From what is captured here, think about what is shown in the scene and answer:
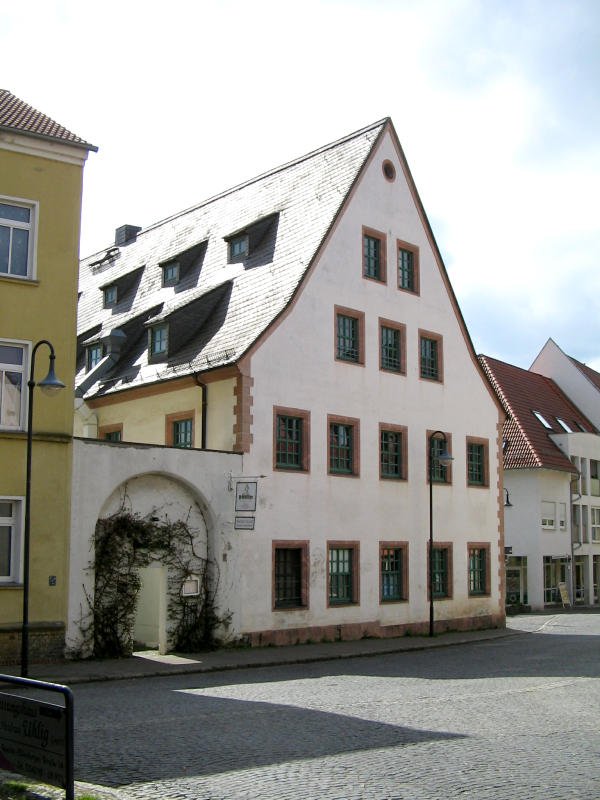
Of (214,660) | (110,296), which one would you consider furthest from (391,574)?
(110,296)

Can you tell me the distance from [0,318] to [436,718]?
12.4 m

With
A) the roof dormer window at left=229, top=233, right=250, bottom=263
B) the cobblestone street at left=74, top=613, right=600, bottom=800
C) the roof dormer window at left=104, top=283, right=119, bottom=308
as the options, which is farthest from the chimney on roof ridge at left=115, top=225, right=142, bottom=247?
the cobblestone street at left=74, top=613, right=600, bottom=800

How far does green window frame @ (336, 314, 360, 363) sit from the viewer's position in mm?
29188

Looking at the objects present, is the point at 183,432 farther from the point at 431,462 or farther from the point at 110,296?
the point at 110,296

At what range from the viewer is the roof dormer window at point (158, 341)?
2981 cm

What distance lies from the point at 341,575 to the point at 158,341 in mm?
8513

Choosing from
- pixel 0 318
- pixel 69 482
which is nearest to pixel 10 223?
pixel 0 318

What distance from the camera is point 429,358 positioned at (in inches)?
1297

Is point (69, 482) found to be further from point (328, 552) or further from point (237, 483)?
point (328, 552)

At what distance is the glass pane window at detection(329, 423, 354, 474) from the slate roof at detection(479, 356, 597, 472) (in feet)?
66.8

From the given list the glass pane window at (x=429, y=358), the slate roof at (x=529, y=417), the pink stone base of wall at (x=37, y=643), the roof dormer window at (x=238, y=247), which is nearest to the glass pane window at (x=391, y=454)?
the glass pane window at (x=429, y=358)

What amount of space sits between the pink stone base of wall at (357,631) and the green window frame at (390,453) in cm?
434

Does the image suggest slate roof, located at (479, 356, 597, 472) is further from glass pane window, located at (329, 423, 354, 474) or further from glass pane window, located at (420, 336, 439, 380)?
glass pane window, located at (329, 423, 354, 474)

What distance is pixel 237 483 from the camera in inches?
980
